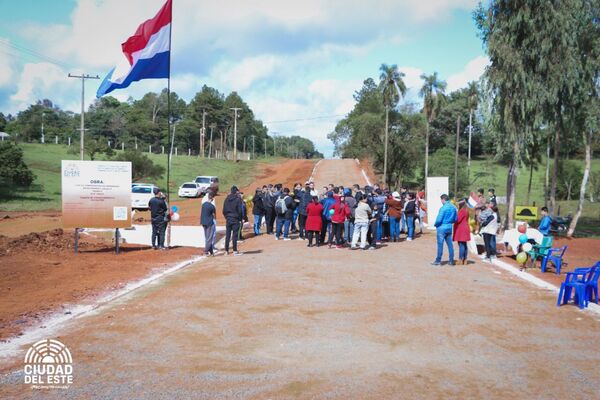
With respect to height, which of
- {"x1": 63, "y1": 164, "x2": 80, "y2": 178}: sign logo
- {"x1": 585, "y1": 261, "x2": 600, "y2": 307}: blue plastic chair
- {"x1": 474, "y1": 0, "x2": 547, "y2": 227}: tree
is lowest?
{"x1": 585, "y1": 261, "x2": 600, "y2": 307}: blue plastic chair

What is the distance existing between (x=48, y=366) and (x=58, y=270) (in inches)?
292

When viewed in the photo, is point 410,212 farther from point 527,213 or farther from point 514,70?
point 514,70

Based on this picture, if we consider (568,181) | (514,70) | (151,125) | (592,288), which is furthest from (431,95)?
(151,125)

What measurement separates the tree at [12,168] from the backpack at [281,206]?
28.6 metres

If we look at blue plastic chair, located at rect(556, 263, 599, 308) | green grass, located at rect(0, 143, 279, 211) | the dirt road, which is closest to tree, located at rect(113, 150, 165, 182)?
green grass, located at rect(0, 143, 279, 211)

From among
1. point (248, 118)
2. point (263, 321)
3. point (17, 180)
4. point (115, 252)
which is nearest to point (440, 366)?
point (263, 321)

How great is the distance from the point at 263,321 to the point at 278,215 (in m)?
10.1

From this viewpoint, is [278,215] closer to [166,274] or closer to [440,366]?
[166,274]

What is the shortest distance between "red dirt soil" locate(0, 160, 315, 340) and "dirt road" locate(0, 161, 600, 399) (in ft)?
3.43

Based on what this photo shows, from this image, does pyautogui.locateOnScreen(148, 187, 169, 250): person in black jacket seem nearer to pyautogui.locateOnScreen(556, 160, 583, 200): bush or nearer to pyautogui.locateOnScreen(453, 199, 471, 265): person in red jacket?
pyautogui.locateOnScreen(453, 199, 471, 265): person in red jacket

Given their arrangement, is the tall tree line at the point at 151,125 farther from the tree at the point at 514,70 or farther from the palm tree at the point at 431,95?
the tree at the point at 514,70

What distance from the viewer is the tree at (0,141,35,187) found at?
38.0 meters

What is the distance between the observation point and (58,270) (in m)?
12.9

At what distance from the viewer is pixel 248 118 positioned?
4547 inches
